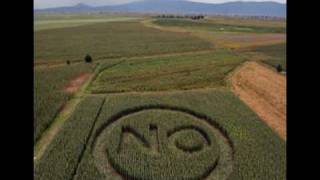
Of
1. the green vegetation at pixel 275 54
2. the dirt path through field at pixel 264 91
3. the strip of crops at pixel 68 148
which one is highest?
the green vegetation at pixel 275 54

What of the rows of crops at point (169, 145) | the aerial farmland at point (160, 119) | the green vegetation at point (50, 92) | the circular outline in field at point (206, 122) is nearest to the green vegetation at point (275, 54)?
the aerial farmland at point (160, 119)

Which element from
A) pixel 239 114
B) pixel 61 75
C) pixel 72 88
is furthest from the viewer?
pixel 61 75

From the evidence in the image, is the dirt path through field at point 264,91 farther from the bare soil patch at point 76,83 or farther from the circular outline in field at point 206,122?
the bare soil patch at point 76,83

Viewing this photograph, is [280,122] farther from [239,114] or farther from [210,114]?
[210,114]

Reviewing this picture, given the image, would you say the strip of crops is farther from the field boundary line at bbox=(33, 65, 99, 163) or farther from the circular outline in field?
the circular outline in field

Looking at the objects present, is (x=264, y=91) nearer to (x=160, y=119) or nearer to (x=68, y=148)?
(x=160, y=119)
